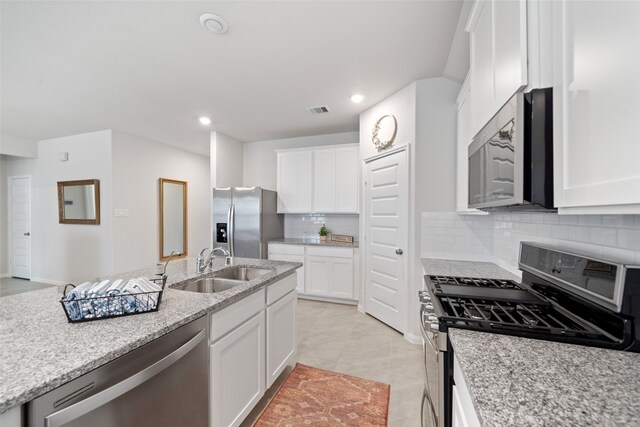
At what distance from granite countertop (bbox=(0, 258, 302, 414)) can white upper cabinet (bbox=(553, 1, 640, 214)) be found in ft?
4.73

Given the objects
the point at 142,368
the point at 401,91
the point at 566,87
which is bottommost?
the point at 142,368

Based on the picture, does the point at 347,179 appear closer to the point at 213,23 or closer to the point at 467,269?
the point at 467,269

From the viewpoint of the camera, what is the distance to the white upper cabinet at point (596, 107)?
59cm

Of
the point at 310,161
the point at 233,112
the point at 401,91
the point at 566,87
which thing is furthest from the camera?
the point at 310,161

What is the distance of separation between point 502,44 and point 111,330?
195cm

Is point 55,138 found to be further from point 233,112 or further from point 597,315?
point 597,315

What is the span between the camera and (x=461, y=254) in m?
2.52

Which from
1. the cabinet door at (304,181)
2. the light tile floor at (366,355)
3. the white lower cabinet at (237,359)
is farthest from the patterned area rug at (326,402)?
the cabinet door at (304,181)

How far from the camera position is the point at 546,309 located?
116cm

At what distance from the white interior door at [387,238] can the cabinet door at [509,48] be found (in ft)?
5.22

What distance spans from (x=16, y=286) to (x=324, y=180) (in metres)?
5.89

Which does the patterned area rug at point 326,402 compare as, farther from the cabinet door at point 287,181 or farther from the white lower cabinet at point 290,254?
the cabinet door at point 287,181

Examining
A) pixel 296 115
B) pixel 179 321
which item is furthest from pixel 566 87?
pixel 296 115

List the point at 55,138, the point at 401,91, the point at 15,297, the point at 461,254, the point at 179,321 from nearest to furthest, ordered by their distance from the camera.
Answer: the point at 179,321, the point at 15,297, the point at 461,254, the point at 401,91, the point at 55,138
